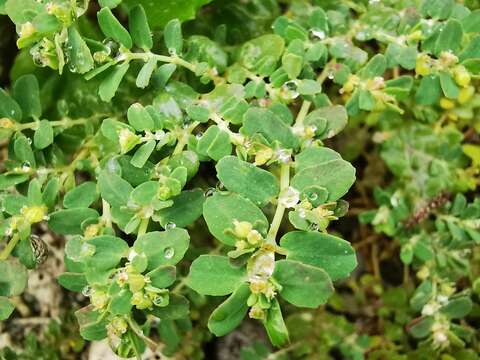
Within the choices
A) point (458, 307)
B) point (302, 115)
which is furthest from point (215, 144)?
point (458, 307)

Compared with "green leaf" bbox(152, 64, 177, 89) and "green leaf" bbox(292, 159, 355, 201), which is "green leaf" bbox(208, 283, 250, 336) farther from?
"green leaf" bbox(152, 64, 177, 89)

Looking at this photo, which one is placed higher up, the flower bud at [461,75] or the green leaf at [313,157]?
the flower bud at [461,75]

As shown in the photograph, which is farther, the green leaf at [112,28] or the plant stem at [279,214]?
the green leaf at [112,28]

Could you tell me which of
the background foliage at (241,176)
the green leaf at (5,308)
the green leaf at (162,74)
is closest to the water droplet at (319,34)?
the background foliage at (241,176)

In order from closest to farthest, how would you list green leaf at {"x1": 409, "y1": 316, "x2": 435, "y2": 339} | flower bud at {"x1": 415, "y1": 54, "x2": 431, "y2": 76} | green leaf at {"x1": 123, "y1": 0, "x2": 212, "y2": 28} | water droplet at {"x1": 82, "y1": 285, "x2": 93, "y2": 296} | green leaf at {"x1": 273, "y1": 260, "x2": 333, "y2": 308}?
1. green leaf at {"x1": 273, "y1": 260, "x2": 333, "y2": 308}
2. water droplet at {"x1": 82, "y1": 285, "x2": 93, "y2": 296}
3. flower bud at {"x1": 415, "y1": 54, "x2": 431, "y2": 76}
4. green leaf at {"x1": 123, "y1": 0, "x2": 212, "y2": 28}
5. green leaf at {"x1": 409, "y1": 316, "x2": 435, "y2": 339}

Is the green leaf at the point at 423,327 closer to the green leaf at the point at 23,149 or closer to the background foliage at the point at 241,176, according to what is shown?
the background foliage at the point at 241,176

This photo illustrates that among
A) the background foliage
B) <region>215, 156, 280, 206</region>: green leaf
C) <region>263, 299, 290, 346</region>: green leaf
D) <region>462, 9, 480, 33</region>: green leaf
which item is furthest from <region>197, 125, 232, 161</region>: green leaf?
<region>462, 9, 480, 33</region>: green leaf
